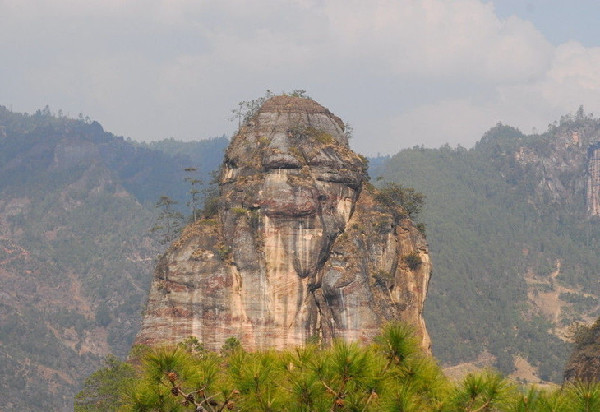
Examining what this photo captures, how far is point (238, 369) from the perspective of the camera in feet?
74.1

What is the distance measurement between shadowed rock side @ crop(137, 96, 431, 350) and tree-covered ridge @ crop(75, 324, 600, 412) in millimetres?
42020

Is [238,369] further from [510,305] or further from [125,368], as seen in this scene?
[510,305]

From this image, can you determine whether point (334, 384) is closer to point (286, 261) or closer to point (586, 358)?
point (586, 358)

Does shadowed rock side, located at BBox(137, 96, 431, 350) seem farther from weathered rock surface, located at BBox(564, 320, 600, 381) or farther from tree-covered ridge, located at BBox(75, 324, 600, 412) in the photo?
tree-covered ridge, located at BBox(75, 324, 600, 412)

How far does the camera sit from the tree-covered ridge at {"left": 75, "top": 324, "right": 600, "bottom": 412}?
20750 mm

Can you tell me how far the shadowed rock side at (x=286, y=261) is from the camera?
6669 cm

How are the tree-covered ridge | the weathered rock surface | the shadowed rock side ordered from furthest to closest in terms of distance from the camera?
the shadowed rock side → the weathered rock surface → the tree-covered ridge

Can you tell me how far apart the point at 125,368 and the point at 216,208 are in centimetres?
1537

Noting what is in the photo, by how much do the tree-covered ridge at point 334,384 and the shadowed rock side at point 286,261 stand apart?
4202 centimetres

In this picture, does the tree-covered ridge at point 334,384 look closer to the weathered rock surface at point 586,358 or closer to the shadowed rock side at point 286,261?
the weathered rock surface at point 586,358

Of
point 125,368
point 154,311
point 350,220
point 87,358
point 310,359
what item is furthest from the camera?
point 87,358

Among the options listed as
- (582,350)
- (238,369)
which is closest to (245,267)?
(582,350)

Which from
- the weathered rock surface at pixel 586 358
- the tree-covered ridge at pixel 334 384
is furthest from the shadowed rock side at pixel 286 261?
the tree-covered ridge at pixel 334 384

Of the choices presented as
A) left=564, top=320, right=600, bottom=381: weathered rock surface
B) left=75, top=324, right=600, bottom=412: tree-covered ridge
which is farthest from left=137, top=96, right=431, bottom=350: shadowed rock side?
left=75, top=324, right=600, bottom=412: tree-covered ridge
